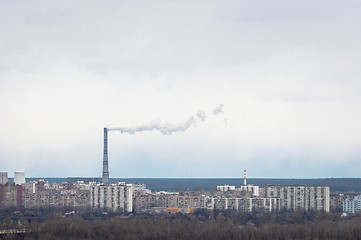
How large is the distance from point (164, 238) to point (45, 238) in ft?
13.3

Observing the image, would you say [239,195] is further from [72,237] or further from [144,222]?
[72,237]

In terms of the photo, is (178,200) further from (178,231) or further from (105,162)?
(178,231)

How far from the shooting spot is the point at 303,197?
49.4m

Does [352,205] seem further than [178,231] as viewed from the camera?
Yes

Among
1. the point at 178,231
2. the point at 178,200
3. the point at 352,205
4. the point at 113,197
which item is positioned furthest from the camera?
the point at 178,200

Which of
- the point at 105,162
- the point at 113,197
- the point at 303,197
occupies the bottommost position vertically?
the point at 113,197

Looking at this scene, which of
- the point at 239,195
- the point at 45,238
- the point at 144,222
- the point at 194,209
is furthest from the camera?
the point at 239,195

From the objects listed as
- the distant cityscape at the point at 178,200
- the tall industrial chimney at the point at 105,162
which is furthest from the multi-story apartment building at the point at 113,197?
the tall industrial chimney at the point at 105,162

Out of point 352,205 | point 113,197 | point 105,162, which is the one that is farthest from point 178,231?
point 105,162

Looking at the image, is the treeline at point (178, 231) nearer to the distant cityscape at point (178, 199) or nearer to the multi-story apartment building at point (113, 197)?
the distant cityscape at point (178, 199)

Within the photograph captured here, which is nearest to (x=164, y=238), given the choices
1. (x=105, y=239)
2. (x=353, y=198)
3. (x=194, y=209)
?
(x=105, y=239)

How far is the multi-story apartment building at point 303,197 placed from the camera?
48.0m

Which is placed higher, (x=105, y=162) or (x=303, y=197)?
(x=105, y=162)

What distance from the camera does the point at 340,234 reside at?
29.6 metres
